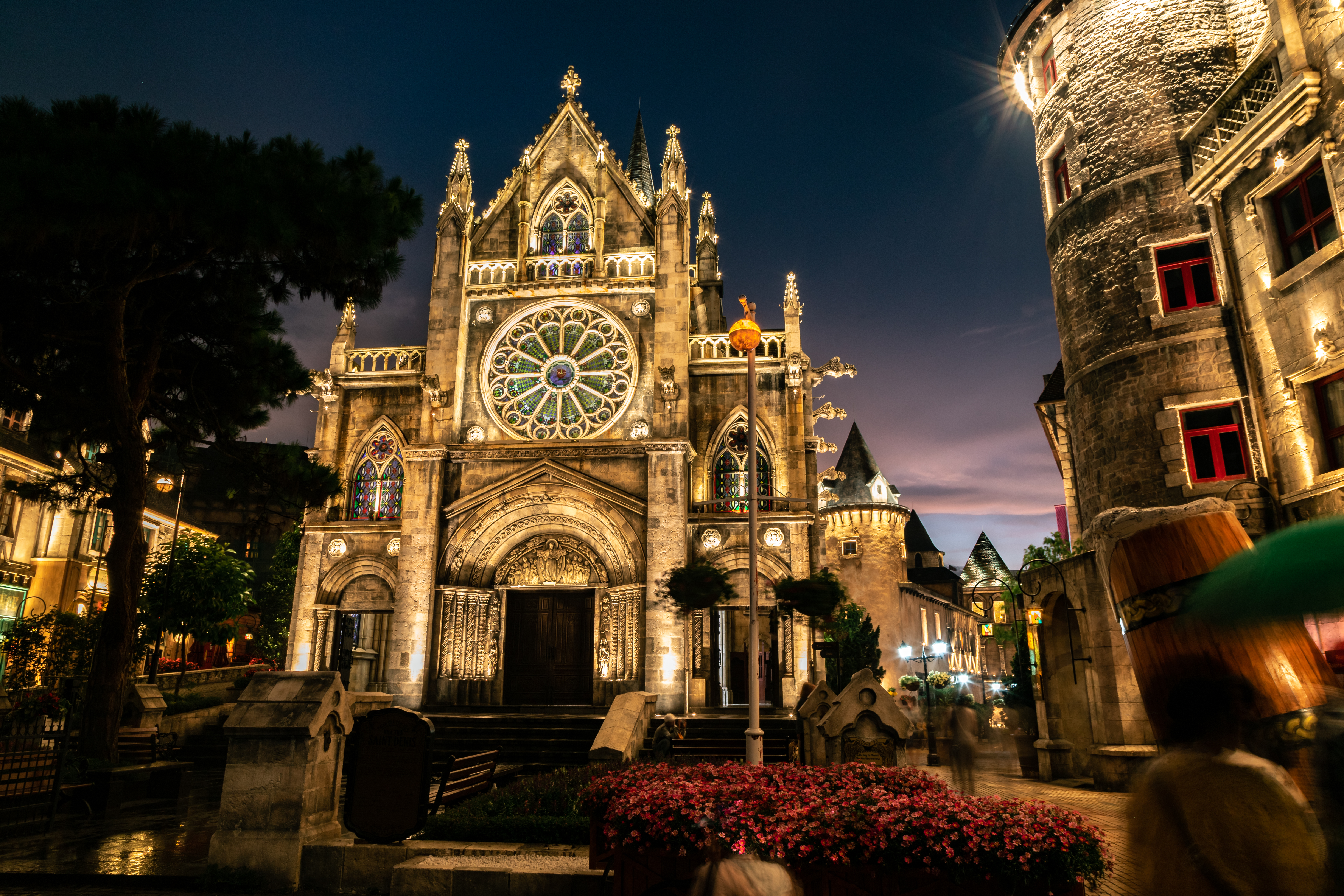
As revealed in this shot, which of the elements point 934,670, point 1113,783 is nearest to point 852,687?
point 1113,783

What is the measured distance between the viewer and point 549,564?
2552 cm

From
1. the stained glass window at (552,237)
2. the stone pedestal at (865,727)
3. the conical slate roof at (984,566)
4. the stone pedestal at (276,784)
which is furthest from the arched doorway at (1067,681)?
the conical slate roof at (984,566)

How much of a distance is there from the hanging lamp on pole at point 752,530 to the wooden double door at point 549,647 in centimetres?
1227

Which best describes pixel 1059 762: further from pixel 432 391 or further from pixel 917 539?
pixel 917 539

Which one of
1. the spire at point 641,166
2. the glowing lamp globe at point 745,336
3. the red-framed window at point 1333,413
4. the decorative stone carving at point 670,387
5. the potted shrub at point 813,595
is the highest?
the spire at point 641,166

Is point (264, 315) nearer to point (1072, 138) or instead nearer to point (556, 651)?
point (556, 651)

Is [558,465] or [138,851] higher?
[558,465]

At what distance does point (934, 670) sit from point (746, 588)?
43.1 m

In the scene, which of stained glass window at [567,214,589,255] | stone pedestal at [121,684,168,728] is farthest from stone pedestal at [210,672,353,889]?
stained glass window at [567,214,589,255]

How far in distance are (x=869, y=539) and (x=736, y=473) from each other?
2949 cm

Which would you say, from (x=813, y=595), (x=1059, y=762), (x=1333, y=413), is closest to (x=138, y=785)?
(x=813, y=595)

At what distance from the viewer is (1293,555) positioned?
2533 mm

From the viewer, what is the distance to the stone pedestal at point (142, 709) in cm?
1900

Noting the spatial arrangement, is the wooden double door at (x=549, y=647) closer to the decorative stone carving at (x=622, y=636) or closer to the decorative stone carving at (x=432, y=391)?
the decorative stone carving at (x=622, y=636)
